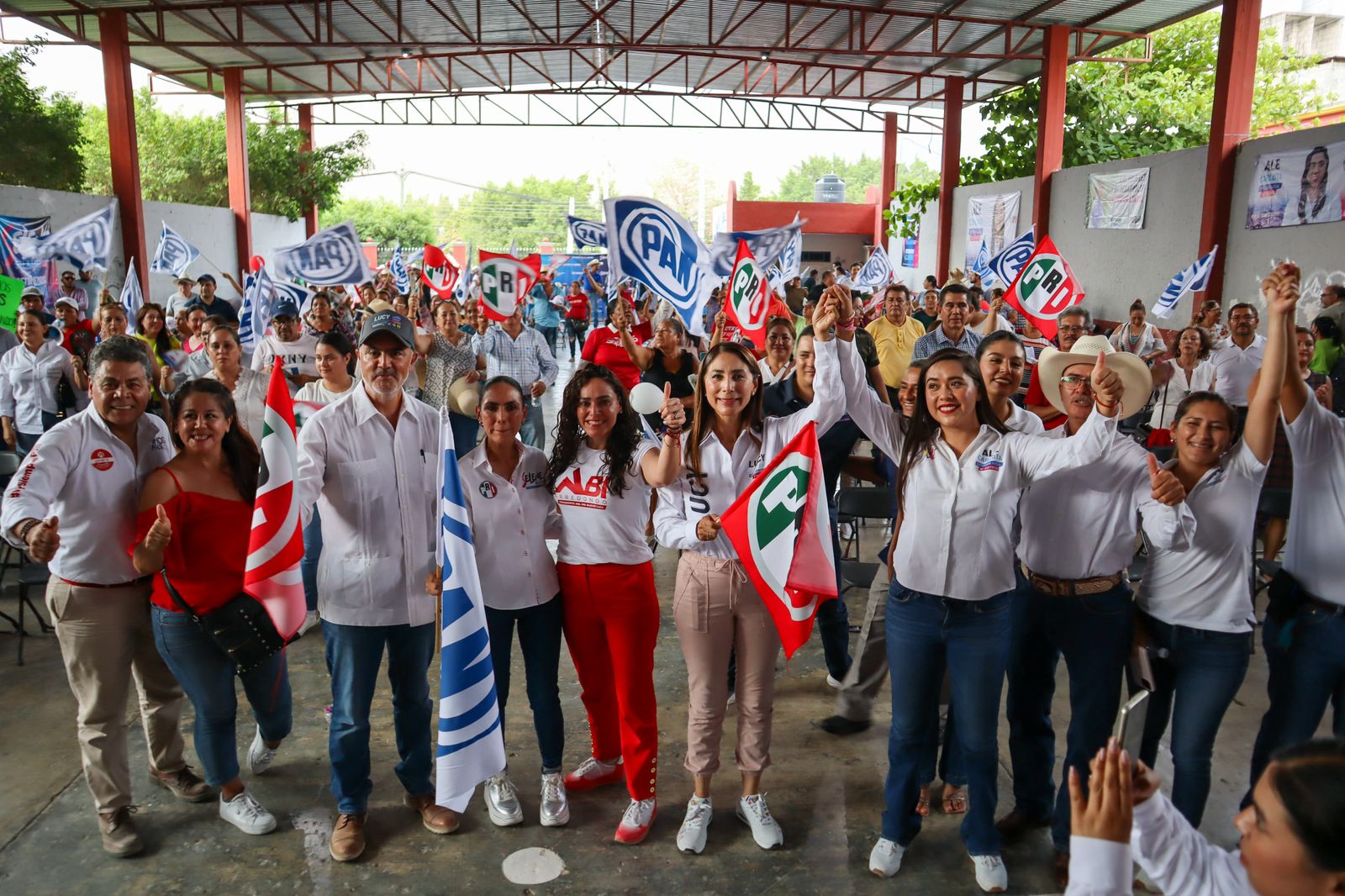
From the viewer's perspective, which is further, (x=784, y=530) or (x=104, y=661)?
(x=104, y=661)

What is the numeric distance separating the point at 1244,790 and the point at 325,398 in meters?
4.68

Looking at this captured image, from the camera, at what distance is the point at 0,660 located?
5.18 meters

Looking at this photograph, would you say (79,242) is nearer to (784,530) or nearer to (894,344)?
(894,344)

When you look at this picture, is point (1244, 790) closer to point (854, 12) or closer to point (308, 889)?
point (308, 889)

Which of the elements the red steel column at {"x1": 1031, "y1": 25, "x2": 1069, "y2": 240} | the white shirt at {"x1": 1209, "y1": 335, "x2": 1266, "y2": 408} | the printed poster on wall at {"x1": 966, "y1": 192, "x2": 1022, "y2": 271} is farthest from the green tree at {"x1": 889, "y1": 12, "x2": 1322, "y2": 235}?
the white shirt at {"x1": 1209, "y1": 335, "x2": 1266, "y2": 408}

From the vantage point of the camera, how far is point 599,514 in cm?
349

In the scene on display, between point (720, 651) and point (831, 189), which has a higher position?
point (831, 189)

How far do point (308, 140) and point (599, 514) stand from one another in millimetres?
25074

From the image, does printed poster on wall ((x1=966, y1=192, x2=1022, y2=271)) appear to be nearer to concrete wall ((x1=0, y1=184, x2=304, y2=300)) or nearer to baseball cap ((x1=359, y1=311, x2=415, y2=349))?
concrete wall ((x1=0, y1=184, x2=304, y2=300))

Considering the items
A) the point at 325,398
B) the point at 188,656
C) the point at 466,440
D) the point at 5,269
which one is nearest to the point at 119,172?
the point at 5,269

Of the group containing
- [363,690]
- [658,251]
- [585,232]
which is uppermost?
[585,232]

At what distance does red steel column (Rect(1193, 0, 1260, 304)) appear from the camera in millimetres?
12023

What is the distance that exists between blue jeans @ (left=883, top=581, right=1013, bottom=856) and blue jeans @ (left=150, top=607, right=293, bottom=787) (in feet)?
7.88

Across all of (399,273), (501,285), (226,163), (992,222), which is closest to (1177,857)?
(501,285)
